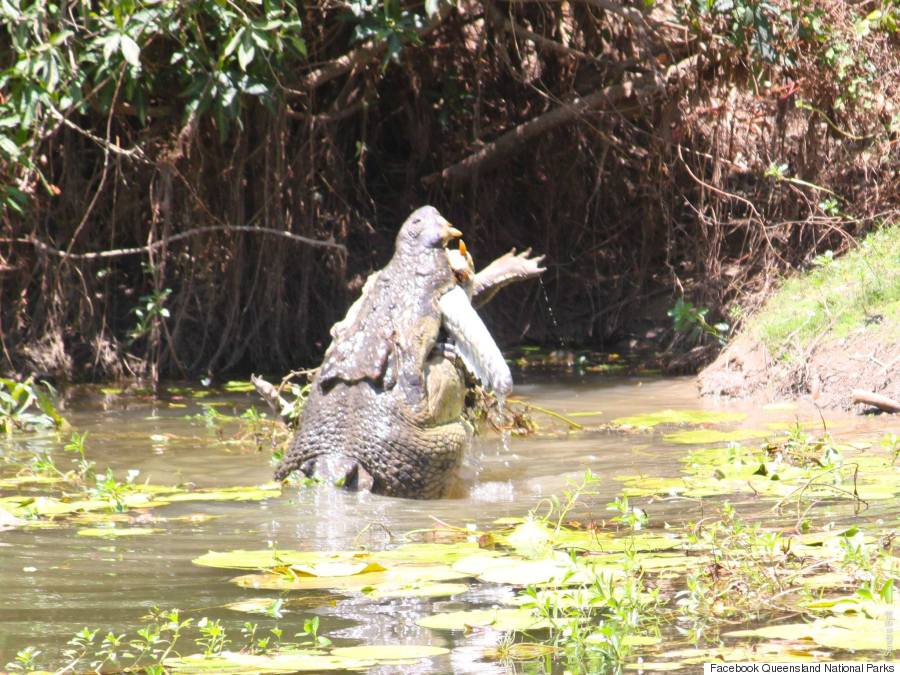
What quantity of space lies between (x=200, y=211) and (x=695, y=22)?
3.53 meters

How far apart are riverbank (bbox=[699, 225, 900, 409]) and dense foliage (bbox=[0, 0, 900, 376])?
17.9 inches

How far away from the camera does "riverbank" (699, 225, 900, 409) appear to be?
7.08m

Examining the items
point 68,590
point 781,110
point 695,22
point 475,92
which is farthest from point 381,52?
point 68,590

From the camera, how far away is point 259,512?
4.68 meters

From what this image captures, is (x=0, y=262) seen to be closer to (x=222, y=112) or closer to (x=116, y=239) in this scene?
(x=116, y=239)

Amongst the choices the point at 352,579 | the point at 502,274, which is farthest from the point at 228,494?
the point at 502,274

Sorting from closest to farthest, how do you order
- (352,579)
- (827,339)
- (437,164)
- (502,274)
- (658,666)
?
(658,666)
(352,579)
(502,274)
(827,339)
(437,164)

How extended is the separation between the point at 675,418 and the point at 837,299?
1.64m

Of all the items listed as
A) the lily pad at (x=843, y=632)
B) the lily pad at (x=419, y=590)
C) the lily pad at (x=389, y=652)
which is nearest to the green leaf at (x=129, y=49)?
the lily pad at (x=419, y=590)

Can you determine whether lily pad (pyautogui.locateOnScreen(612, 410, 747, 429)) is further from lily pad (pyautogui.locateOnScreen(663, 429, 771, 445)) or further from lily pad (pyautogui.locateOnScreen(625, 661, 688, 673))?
lily pad (pyautogui.locateOnScreen(625, 661, 688, 673))

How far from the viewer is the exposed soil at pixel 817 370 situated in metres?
6.98

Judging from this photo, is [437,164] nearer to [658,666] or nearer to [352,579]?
[352,579]

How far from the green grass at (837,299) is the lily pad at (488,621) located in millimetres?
4788

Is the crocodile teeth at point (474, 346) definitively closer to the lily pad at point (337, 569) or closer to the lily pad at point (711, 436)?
the lily pad at point (711, 436)
